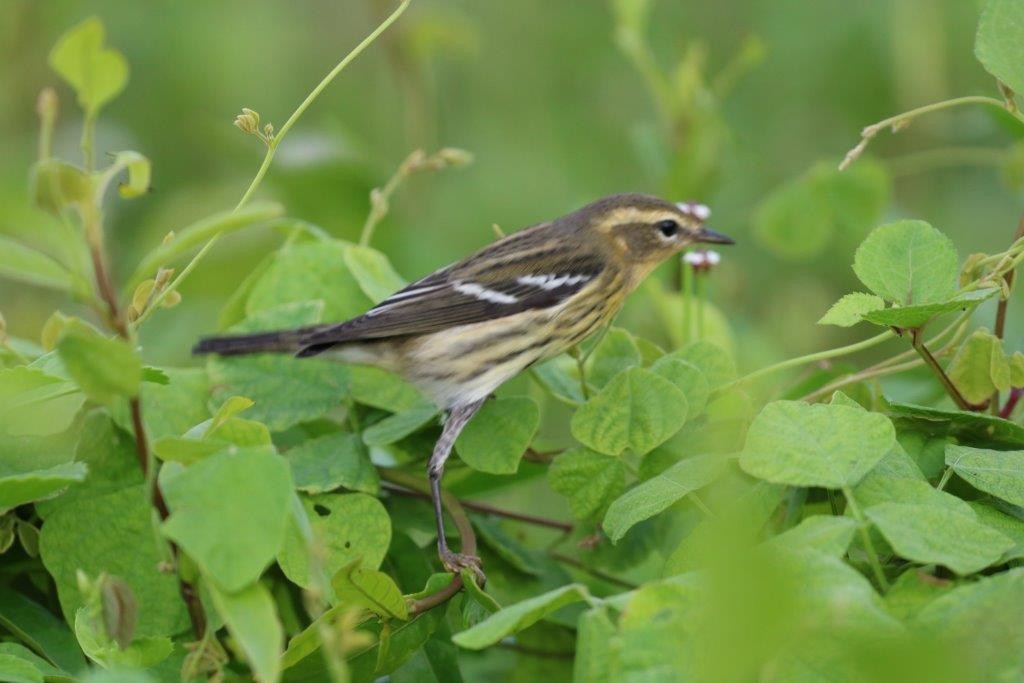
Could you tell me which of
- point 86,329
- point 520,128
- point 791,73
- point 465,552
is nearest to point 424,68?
point 520,128

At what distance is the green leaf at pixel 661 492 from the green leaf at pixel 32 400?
32.6 inches

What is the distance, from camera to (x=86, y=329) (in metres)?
1.68

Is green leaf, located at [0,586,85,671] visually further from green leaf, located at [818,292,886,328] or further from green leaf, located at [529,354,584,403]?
green leaf, located at [818,292,886,328]

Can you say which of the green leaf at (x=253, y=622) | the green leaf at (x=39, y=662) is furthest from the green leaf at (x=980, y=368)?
the green leaf at (x=39, y=662)

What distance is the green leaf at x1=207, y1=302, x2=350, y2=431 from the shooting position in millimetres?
2502

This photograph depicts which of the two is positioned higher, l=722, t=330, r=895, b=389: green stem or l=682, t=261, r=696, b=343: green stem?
l=722, t=330, r=895, b=389: green stem

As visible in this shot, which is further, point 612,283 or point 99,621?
point 612,283

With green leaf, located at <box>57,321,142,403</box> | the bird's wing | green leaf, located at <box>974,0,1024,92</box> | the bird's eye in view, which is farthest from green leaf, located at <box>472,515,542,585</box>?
the bird's eye

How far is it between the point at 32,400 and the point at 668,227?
7.26 feet

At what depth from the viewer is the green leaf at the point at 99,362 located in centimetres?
150

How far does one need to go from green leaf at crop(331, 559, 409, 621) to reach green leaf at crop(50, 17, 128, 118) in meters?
0.70

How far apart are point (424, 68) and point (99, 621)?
380 cm

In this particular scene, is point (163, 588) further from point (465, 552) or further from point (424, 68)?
point (424, 68)

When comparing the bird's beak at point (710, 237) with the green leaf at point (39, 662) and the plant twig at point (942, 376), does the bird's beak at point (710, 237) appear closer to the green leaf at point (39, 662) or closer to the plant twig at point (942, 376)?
the plant twig at point (942, 376)
